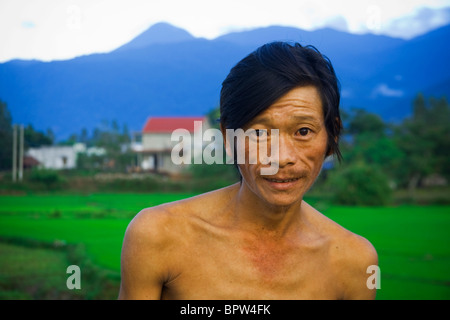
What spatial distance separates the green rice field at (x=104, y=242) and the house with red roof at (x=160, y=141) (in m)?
6.22

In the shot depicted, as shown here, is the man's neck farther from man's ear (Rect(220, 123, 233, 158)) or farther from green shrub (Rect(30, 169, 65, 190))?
green shrub (Rect(30, 169, 65, 190))

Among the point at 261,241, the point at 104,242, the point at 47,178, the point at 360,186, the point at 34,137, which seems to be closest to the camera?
the point at 261,241

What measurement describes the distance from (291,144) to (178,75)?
139 ft

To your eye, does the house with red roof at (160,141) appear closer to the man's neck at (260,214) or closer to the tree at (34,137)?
the tree at (34,137)

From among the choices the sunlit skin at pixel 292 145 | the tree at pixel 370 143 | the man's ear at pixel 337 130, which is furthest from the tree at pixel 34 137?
the sunlit skin at pixel 292 145

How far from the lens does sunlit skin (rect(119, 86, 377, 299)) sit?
2342 millimetres

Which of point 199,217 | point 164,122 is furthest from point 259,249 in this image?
point 164,122

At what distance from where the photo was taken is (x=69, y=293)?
1311 cm

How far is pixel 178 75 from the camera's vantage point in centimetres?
4403

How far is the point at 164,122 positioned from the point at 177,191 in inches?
460

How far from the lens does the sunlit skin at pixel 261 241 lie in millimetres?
2342

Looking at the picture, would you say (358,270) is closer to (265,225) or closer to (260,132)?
(265,225)

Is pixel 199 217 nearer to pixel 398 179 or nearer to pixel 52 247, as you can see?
pixel 52 247

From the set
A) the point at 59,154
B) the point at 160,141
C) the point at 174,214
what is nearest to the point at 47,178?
the point at 59,154
